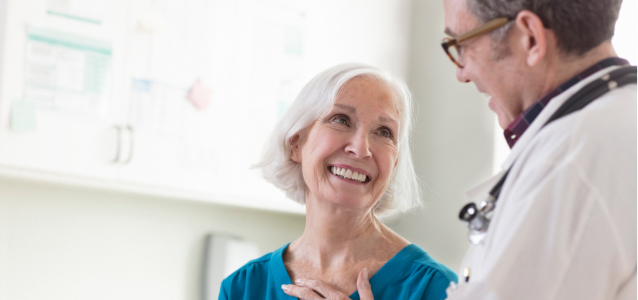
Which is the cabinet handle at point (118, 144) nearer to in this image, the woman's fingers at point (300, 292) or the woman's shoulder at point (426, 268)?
the woman's fingers at point (300, 292)

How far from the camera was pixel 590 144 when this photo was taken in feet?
2.26

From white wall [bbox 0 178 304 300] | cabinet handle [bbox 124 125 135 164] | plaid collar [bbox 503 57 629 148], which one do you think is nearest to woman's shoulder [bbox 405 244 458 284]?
plaid collar [bbox 503 57 629 148]

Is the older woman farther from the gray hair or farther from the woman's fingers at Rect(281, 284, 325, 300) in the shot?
the gray hair

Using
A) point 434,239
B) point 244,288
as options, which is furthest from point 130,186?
point 434,239

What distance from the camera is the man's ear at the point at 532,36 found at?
2.64 feet

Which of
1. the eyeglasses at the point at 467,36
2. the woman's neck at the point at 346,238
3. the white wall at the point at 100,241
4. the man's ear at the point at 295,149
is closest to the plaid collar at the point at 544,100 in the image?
the eyeglasses at the point at 467,36

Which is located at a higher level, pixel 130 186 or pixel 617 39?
pixel 617 39

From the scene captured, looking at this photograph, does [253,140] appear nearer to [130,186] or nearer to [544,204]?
[130,186]

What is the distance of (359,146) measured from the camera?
1490 mm

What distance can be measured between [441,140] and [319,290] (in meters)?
2.07

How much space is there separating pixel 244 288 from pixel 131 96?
38.1 inches

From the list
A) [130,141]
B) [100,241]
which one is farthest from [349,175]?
[100,241]

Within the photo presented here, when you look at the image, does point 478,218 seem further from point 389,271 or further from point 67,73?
point 67,73

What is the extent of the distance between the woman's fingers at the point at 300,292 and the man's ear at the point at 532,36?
0.83 m
